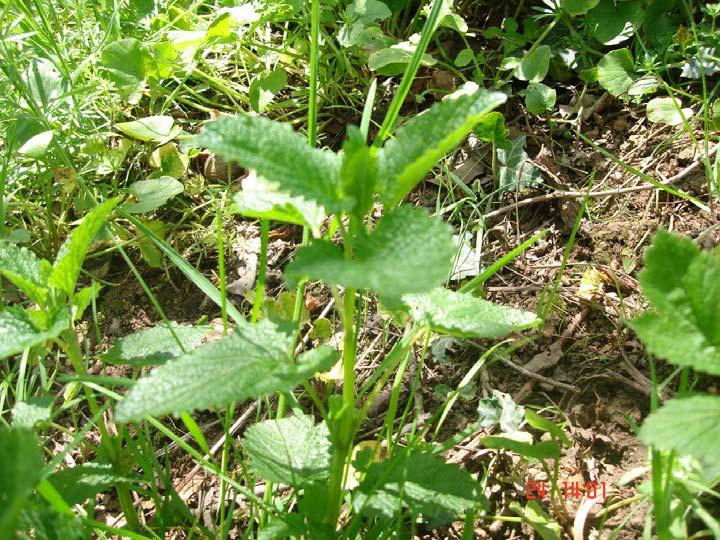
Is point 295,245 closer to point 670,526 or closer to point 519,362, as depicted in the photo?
point 519,362

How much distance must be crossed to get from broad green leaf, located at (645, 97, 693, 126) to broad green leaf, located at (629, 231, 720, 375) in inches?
38.3

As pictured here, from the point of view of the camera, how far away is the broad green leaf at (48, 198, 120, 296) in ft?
3.61

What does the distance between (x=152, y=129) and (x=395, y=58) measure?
70 cm

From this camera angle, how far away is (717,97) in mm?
1851

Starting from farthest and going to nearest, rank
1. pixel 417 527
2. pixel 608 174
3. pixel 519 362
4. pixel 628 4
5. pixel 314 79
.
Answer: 1. pixel 628 4
2. pixel 608 174
3. pixel 519 362
4. pixel 314 79
5. pixel 417 527

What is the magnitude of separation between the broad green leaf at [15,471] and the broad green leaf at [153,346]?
39 cm

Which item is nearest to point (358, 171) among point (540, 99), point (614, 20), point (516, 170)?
point (516, 170)

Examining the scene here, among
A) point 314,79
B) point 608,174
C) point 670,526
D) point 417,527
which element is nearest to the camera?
point 670,526

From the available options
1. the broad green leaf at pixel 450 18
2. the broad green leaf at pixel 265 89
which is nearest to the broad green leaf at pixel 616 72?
the broad green leaf at pixel 450 18

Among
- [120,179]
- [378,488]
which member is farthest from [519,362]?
[120,179]

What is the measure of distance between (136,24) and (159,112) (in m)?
0.31

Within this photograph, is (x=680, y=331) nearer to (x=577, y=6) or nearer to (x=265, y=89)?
(x=577, y=6)

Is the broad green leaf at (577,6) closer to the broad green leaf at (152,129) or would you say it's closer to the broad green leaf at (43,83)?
the broad green leaf at (152,129)

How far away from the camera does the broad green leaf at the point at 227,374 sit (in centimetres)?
88
